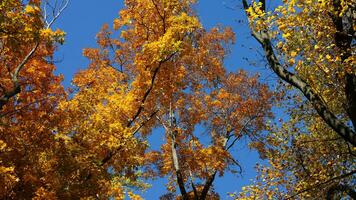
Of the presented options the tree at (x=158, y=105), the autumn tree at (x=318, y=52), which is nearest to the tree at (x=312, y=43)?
the autumn tree at (x=318, y=52)

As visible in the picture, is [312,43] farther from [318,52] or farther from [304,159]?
[304,159]

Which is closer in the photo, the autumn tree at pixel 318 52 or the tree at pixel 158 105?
the autumn tree at pixel 318 52

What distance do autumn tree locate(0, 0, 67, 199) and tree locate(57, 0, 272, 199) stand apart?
0.90m

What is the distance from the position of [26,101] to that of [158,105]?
20.5 ft

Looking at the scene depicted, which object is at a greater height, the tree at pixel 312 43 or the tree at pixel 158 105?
the tree at pixel 158 105

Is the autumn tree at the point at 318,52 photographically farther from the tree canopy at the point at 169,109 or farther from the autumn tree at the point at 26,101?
the autumn tree at the point at 26,101

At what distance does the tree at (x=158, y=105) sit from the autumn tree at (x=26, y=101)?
2.94ft

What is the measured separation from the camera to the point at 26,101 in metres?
18.2

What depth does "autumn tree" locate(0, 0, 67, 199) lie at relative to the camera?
13.2 metres

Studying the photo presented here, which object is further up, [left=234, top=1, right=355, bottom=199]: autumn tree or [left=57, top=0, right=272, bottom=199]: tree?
[left=57, top=0, right=272, bottom=199]: tree

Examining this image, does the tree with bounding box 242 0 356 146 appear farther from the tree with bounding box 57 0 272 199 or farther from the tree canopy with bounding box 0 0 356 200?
the tree with bounding box 57 0 272 199

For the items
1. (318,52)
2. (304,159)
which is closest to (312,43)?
(318,52)

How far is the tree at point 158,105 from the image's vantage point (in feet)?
59.1

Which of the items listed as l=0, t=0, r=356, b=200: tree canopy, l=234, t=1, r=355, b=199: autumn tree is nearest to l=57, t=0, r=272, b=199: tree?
l=0, t=0, r=356, b=200: tree canopy
